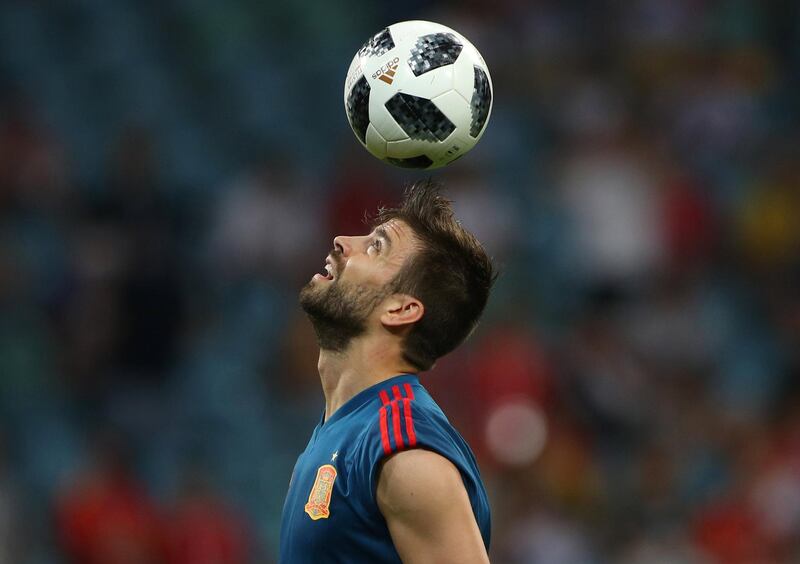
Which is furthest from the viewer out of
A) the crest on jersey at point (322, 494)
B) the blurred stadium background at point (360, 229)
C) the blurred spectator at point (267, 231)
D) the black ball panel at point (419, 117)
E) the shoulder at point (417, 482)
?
the blurred spectator at point (267, 231)

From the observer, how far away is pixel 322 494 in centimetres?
367

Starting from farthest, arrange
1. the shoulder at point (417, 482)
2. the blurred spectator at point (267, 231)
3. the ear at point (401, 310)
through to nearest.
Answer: the blurred spectator at point (267, 231) → the ear at point (401, 310) → the shoulder at point (417, 482)

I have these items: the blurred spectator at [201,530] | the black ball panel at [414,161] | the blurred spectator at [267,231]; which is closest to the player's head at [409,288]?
the black ball panel at [414,161]

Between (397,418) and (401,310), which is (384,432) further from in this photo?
(401,310)

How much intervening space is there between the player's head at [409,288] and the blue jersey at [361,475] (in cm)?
17

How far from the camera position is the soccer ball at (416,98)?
424cm

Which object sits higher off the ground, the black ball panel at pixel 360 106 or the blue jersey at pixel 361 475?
the black ball panel at pixel 360 106

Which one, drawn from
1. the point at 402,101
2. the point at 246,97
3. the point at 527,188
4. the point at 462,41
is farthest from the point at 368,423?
the point at 246,97

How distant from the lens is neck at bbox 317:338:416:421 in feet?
13.0

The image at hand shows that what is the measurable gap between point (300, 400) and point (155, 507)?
1.29 meters

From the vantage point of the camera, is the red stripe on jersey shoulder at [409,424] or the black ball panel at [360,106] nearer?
the red stripe on jersey shoulder at [409,424]

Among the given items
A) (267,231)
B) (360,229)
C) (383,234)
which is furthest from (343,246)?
(267,231)

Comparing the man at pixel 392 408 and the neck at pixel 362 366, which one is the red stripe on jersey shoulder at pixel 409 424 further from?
the neck at pixel 362 366

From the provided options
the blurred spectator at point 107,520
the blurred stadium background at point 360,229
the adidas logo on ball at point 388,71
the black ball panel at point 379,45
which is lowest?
the blurred spectator at point 107,520
